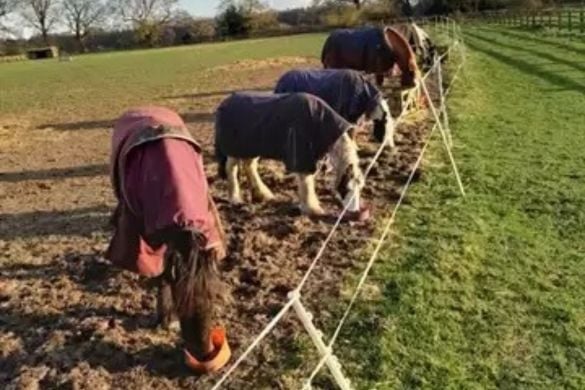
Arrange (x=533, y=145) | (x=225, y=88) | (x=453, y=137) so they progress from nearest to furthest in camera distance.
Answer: (x=533, y=145) < (x=453, y=137) < (x=225, y=88)

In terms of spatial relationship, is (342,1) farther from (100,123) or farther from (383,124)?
(383,124)

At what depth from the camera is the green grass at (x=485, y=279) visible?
4180 millimetres

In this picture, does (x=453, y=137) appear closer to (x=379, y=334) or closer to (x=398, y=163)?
(x=398, y=163)

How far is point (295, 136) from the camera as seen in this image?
626 centimetres

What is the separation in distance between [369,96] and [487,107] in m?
5.94

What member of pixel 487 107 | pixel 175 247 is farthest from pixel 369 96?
pixel 487 107

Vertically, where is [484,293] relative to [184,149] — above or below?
below

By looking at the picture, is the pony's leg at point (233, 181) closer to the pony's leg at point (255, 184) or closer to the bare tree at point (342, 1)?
the pony's leg at point (255, 184)

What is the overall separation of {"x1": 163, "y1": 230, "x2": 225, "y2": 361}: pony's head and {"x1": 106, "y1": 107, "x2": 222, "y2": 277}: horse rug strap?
7 cm

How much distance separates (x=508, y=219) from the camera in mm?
6645

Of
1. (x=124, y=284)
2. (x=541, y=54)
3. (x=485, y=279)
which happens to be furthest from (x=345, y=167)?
(x=541, y=54)

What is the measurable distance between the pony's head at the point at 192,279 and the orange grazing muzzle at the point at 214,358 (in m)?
0.20

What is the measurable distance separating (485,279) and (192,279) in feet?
8.42

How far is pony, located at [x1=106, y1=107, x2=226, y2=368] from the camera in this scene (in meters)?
3.68
